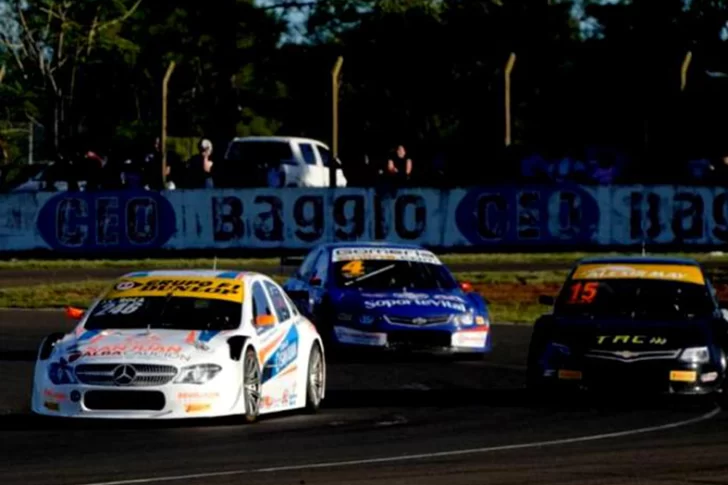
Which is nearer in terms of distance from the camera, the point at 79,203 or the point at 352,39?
the point at 79,203

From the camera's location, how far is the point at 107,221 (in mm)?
36125

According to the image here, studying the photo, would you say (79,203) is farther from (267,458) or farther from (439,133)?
(439,133)

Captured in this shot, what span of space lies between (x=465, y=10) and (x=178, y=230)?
2740 cm

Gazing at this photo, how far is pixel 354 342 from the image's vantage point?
22.0 m

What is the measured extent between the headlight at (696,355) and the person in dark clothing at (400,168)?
1924 cm

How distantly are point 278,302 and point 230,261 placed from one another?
1916 centimetres

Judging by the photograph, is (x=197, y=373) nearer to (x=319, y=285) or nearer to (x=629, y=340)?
(x=629, y=340)

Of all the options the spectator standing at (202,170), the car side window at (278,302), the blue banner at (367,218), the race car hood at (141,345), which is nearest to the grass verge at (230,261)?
the blue banner at (367,218)

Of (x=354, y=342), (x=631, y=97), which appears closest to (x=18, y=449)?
(x=354, y=342)

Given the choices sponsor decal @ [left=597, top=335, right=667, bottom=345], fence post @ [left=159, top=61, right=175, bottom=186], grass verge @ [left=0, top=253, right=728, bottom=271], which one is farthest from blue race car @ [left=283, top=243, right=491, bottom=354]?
grass verge @ [left=0, top=253, right=728, bottom=271]

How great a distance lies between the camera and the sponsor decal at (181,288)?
16625 millimetres

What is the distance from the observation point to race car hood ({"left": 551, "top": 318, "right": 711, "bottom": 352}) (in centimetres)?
1739

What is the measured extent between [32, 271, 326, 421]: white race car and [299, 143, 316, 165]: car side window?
83.9ft

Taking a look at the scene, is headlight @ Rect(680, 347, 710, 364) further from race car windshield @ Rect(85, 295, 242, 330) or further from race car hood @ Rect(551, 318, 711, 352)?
race car windshield @ Rect(85, 295, 242, 330)
